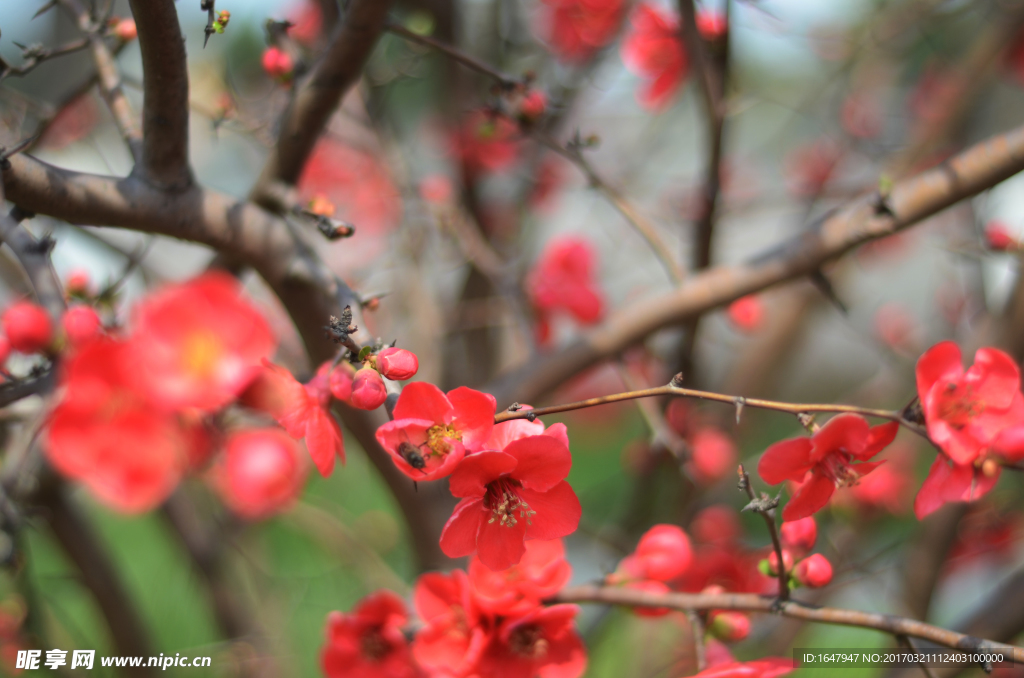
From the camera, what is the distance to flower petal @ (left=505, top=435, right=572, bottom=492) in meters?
0.58

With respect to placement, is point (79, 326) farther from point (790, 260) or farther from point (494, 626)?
point (790, 260)

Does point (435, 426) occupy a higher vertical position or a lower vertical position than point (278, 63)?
lower

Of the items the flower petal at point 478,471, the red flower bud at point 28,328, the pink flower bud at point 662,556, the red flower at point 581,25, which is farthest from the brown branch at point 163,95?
the red flower at point 581,25

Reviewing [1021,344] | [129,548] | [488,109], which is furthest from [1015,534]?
[129,548]

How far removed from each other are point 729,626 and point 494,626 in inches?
12.7

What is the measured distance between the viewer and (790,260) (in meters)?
1.10

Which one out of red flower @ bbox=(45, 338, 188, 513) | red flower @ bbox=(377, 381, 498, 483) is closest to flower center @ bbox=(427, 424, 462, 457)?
red flower @ bbox=(377, 381, 498, 483)

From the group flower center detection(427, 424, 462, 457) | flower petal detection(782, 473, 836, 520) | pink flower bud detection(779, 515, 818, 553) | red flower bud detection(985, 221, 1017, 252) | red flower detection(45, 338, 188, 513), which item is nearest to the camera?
red flower detection(45, 338, 188, 513)

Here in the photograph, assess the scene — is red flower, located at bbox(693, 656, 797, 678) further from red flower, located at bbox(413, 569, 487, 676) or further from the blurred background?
the blurred background

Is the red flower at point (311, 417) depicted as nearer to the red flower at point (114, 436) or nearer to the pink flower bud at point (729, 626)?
the red flower at point (114, 436)

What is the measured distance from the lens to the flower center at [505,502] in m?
0.64

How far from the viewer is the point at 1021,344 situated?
1341mm

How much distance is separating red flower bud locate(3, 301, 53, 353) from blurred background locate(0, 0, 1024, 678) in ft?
1.70

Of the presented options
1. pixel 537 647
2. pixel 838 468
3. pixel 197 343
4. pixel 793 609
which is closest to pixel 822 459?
pixel 838 468
